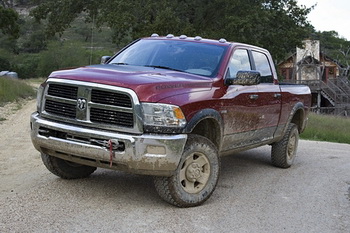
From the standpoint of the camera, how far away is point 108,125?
18.1 ft

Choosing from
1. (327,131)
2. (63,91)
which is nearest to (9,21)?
(327,131)

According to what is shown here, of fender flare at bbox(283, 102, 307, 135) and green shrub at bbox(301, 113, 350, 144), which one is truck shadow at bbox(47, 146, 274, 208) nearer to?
fender flare at bbox(283, 102, 307, 135)

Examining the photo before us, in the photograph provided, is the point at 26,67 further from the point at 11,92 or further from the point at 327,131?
the point at 327,131

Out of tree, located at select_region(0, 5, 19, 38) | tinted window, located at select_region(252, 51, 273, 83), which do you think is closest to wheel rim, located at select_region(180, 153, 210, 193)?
tinted window, located at select_region(252, 51, 273, 83)

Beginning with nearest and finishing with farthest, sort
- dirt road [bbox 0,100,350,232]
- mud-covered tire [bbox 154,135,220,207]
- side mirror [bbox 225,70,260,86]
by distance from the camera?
dirt road [bbox 0,100,350,232], mud-covered tire [bbox 154,135,220,207], side mirror [bbox 225,70,260,86]

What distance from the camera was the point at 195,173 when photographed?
588cm

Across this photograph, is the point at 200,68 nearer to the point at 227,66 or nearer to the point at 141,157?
the point at 227,66

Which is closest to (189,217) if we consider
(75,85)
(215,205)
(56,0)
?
(215,205)

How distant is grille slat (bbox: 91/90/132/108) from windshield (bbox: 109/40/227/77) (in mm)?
1444

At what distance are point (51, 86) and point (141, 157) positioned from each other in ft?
4.97

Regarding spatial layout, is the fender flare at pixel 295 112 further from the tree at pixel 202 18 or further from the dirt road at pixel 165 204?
the tree at pixel 202 18

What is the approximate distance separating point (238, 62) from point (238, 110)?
85 cm

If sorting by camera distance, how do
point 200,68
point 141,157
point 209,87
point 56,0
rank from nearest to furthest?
point 141,157, point 209,87, point 200,68, point 56,0

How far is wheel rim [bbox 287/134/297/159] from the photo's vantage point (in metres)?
9.05
